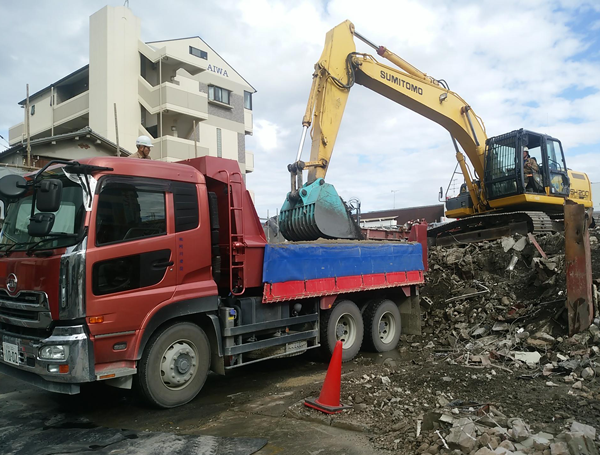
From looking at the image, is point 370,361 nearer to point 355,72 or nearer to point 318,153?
point 318,153

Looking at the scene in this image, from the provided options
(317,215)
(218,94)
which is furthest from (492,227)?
(218,94)

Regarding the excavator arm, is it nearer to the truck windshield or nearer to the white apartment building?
the truck windshield

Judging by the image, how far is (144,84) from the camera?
23.8m

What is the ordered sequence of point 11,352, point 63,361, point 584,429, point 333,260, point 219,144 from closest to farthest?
point 584,429 → point 63,361 → point 11,352 → point 333,260 → point 219,144

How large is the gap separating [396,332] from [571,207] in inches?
A: 143

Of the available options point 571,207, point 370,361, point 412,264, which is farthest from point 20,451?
point 571,207

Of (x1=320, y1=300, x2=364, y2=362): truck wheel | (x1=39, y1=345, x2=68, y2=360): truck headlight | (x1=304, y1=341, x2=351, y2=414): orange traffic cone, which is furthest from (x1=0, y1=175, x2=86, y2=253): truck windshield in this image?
(x1=320, y1=300, x2=364, y2=362): truck wheel

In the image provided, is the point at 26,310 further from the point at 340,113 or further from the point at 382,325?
the point at 340,113

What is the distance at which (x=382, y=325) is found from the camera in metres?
8.47

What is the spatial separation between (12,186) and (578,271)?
7606 millimetres

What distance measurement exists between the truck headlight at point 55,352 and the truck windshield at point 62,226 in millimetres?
980

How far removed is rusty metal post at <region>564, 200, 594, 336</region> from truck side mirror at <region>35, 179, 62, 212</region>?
7.02 m

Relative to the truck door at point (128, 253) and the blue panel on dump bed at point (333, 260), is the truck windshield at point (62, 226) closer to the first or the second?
the truck door at point (128, 253)

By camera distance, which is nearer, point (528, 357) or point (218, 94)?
point (528, 357)
